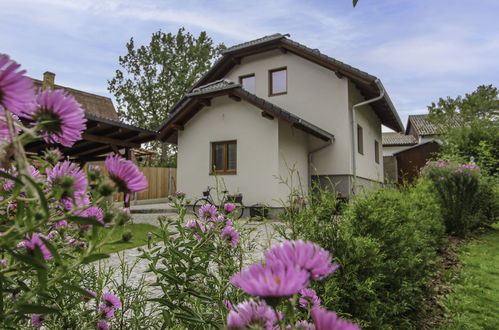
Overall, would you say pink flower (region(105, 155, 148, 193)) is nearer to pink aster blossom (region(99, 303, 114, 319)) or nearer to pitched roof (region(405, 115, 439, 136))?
pink aster blossom (region(99, 303, 114, 319))

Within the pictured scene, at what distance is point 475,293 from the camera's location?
2.95 metres

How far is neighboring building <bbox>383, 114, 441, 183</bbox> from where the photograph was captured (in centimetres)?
1730

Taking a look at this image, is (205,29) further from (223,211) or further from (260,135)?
(223,211)

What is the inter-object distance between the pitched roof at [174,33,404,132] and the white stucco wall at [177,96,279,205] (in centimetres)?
166

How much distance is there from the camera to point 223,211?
1.47 metres

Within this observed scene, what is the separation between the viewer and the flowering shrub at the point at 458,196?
5664 millimetres

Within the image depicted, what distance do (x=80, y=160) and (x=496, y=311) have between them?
10450 millimetres

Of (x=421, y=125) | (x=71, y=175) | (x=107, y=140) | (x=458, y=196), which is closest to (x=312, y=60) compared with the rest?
(x=458, y=196)

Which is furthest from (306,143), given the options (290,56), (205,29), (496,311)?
→ (205,29)

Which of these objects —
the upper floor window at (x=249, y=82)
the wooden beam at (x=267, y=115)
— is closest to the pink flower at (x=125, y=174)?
the wooden beam at (x=267, y=115)

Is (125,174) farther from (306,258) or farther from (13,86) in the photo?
(306,258)

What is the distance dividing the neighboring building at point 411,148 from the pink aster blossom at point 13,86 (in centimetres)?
1190

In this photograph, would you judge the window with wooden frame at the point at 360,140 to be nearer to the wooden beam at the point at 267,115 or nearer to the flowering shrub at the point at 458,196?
the wooden beam at the point at 267,115

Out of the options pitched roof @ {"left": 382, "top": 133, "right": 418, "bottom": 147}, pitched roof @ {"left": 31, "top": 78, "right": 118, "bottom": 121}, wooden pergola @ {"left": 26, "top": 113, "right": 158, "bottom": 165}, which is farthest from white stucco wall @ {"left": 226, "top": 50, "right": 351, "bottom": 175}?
pitched roof @ {"left": 382, "top": 133, "right": 418, "bottom": 147}
